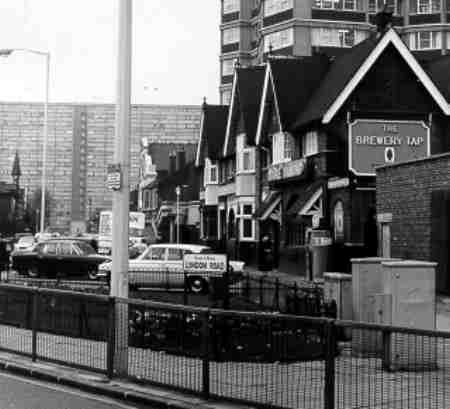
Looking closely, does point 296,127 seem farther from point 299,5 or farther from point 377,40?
point 299,5

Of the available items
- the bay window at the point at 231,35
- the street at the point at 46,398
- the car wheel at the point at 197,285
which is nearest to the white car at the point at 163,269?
the car wheel at the point at 197,285

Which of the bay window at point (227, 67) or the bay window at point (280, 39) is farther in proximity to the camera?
the bay window at point (227, 67)

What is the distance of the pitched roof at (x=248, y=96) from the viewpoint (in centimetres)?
4378

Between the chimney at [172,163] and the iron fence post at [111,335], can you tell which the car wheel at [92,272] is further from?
the chimney at [172,163]

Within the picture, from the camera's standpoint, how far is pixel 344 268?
3291 cm

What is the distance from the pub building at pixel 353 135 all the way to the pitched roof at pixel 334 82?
64mm

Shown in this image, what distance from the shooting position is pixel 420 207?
2436 cm

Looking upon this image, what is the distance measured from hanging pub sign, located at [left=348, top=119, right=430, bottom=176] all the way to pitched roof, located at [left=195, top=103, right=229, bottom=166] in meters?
19.6

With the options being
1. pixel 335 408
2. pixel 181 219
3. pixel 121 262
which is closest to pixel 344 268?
pixel 121 262

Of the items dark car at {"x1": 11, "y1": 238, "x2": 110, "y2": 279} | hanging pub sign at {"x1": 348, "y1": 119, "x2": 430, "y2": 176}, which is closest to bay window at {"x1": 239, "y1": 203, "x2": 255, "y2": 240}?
hanging pub sign at {"x1": 348, "y1": 119, "x2": 430, "y2": 176}

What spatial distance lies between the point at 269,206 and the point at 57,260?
12856 mm

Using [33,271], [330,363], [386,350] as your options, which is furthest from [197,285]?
[386,350]

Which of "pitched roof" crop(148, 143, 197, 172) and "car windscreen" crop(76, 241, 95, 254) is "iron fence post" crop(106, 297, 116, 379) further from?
"pitched roof" crop(148, 143, 197, 172)

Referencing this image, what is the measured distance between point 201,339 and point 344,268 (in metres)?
24.3
